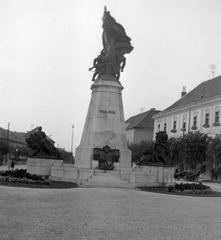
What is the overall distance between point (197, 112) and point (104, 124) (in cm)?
3503

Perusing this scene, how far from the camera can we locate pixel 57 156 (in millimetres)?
23453

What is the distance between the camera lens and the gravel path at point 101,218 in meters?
7.09

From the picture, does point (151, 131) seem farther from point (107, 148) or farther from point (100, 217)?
point (100, 217)

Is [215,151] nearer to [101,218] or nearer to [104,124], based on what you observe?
[104,124]

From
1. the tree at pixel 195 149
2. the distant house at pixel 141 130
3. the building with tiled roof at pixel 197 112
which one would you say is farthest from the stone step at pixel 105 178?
the distant house at pixel 141 130

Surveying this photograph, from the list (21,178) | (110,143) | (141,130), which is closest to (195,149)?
(110,143)

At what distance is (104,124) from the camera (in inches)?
859

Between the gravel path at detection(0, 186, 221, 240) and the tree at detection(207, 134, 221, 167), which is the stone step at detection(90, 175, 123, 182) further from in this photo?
the tree at detection(207, 134, 221, 167)

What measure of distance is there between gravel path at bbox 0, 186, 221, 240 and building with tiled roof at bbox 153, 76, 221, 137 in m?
38.7

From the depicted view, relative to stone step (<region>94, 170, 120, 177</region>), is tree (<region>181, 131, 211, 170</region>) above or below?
above

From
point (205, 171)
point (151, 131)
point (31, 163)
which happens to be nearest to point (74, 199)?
point (31, 163)

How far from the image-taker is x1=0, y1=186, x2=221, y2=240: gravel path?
709 cm

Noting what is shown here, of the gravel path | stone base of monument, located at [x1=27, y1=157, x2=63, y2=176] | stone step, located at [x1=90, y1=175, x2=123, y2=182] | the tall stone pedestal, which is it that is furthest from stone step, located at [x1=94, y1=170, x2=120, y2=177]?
the gravel path

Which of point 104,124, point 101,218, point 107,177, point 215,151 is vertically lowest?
point 101,218
